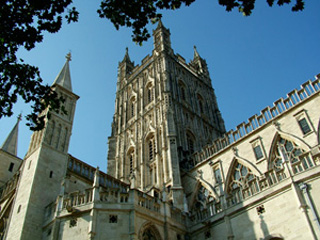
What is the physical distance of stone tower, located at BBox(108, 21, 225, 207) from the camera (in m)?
29.0

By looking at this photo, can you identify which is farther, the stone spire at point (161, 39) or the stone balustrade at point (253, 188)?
the stone spire at point (161, 39)

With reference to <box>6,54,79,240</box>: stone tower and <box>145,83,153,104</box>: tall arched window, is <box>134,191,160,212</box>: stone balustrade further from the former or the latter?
<box>145,83,153,104</box>: tall arched window

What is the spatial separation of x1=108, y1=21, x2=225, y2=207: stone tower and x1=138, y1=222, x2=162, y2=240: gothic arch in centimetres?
707

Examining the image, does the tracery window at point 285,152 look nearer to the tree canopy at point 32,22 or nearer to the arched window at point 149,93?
the tree canopy at point 32,22

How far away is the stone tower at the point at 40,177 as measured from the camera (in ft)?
55.2

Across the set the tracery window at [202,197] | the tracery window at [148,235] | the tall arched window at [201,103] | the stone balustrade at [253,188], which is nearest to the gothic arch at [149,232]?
the tracery window at [148,235]

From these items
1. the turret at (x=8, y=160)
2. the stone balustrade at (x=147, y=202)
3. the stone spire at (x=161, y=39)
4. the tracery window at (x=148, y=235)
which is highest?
the stone spire at (x=161, y=39)

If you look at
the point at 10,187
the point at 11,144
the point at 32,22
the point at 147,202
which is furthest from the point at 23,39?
the point at 11,144

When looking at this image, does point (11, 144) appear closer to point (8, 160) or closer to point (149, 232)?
point (8, 160)

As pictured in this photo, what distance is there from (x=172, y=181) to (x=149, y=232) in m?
9.09

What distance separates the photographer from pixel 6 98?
10055 millimetres

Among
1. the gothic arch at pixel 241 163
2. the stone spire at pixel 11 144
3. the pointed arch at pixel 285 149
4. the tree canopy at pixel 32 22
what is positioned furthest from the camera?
the stone spire at pixel 11 144

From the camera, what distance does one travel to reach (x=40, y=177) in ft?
61.3

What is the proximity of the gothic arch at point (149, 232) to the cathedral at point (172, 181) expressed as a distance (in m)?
0.05
